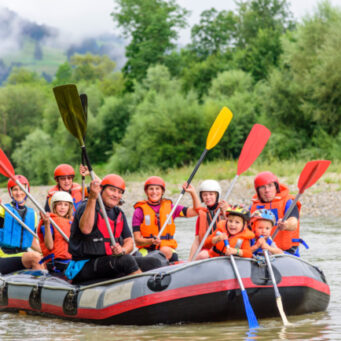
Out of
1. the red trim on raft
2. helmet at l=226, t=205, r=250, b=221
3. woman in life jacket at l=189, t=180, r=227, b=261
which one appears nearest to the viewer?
the red trim on raft

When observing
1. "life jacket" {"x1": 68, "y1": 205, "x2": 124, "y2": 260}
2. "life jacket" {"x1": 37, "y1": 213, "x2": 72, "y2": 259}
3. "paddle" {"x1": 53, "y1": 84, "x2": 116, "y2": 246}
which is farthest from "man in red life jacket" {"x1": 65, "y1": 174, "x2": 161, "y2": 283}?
"life jacket" {"x1": 37, "y1": 213, "x2": 72, "y2": 259}

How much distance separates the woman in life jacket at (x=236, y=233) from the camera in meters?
5.46

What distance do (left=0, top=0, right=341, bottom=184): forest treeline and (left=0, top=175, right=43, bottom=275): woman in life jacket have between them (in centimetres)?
1658

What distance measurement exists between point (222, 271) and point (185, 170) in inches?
774

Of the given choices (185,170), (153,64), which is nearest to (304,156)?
(185,170)

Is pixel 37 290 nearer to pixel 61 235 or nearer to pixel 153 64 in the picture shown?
pixel 61 235

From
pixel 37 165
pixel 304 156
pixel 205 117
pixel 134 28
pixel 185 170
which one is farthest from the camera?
pixel 134 28

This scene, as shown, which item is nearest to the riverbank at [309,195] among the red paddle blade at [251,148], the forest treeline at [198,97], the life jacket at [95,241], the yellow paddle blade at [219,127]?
the forest treeline at [198,97]

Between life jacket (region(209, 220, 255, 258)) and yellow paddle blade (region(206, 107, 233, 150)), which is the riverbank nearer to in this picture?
yellow paddle blade (region(206, 107, 233, 150))

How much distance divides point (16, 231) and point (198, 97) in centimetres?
2872

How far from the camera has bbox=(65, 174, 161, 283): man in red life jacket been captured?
5285mm

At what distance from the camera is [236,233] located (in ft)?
18.1

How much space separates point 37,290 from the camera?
5.94 meters

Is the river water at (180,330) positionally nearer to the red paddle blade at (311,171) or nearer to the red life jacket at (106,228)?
the red life jacket at (106,228)
